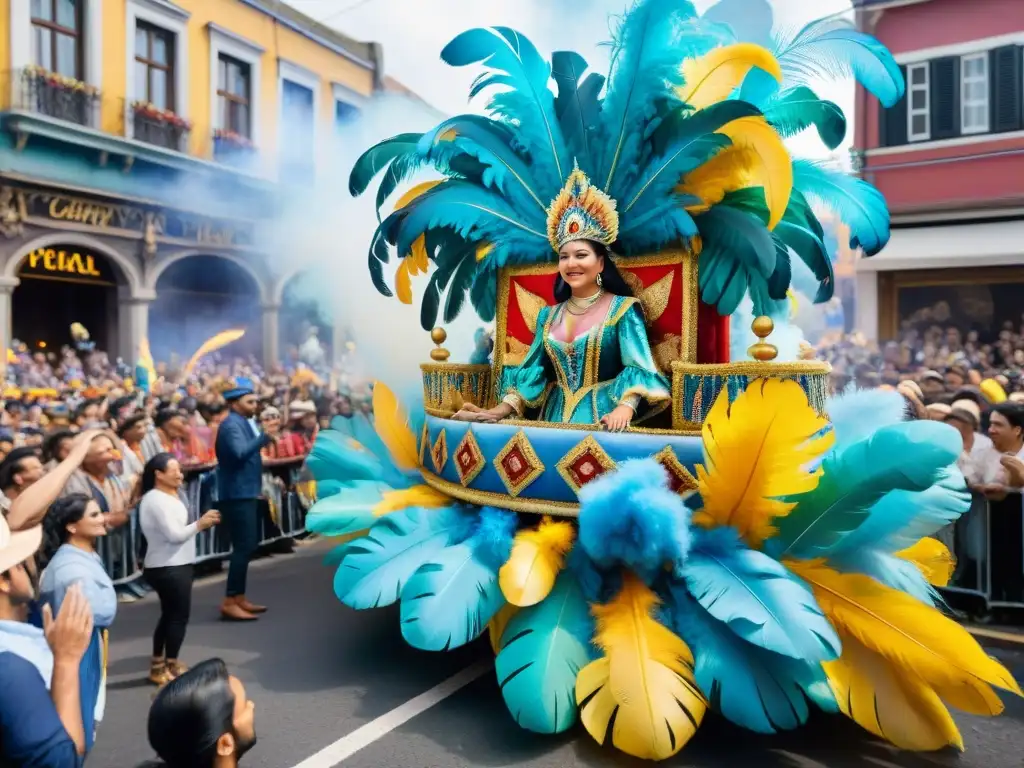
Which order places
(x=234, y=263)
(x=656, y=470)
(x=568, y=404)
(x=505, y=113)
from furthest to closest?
(x=234, y=263)
(x=505, y=113)
(x=568, y=404)
(x=656, y=470)

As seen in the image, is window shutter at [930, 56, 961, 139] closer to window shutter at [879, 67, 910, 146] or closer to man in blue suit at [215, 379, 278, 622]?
window shutter at [879, 67, 910, 146]

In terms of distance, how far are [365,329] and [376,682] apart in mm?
5892

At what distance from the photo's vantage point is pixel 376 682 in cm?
373

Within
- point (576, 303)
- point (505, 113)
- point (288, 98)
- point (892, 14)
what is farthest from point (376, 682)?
point (892, 14)

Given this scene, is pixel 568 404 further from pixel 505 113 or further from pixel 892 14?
pixel 892 14

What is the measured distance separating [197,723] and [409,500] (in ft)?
6.69

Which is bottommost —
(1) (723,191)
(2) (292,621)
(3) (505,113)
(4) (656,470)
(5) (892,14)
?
(2) (292,621)

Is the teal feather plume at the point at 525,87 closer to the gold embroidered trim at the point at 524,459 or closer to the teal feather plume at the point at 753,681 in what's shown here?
the gold embroidered trim at the point at 524,459

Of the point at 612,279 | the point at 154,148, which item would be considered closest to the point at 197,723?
the point at 612,279

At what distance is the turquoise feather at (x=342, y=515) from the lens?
13.6 ft

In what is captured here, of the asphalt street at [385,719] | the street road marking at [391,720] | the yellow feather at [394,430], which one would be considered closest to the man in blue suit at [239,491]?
the asphalt street at [385,719]

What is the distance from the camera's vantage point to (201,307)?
821 cm

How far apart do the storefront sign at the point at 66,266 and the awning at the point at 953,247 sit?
9.02 m

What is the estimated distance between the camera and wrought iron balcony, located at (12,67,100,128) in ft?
21.1
